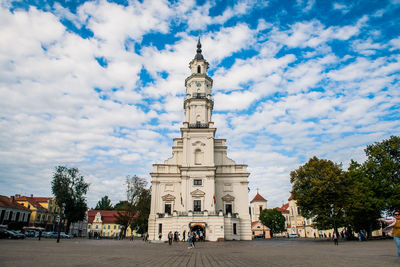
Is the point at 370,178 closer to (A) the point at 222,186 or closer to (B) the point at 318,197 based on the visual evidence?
(B) the point at 318,197

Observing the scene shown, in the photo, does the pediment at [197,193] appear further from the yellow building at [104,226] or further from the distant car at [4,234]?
the yellow building at [104,226]

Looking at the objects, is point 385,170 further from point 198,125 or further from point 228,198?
point 198,125

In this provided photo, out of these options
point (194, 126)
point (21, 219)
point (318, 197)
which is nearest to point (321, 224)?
point (318, 197)

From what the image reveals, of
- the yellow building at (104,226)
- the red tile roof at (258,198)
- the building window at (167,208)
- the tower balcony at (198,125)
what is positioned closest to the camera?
the building window at (167,208)

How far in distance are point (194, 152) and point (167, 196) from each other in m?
9.04

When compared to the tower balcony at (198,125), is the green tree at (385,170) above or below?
below

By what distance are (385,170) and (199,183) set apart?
86.6 ft

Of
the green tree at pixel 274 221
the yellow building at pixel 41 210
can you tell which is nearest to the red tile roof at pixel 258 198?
the green tree at pixel 274 221

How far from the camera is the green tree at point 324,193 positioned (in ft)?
105

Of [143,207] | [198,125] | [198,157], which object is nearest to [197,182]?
[198,157]

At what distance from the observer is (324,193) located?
106ft

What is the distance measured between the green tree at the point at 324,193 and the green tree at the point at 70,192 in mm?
45026

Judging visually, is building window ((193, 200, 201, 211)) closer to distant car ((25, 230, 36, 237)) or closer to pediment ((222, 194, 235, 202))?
pediment ((222, 194, 235, 202))

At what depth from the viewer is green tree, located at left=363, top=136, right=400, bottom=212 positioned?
106 feet
